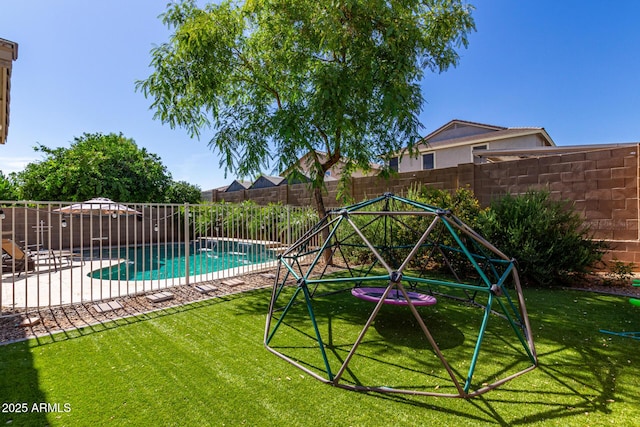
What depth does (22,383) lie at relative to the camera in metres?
2.78

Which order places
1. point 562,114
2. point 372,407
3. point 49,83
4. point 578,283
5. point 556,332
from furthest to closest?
point 562,114 → point 49,83 → point 578,283 → point 556,332 → point 372,407

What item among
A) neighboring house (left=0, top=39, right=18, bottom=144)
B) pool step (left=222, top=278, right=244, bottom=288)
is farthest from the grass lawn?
neighboring house (left=0, top=39, right=18, bottom=144)

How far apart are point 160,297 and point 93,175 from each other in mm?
13443

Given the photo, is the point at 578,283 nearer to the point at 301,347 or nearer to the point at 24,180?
the point at 301,347

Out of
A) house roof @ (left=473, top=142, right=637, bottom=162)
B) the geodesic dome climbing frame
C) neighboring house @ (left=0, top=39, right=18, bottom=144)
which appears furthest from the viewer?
house roof @ (left=473, top=142, right=637, bottom=162)

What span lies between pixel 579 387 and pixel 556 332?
1.51 m

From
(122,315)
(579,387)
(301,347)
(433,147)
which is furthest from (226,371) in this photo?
(433,147)

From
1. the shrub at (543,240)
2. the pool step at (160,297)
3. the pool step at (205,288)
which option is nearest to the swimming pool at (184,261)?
the pool step at (205,288)

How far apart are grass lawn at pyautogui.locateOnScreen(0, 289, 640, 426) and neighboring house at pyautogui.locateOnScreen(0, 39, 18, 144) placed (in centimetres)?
339

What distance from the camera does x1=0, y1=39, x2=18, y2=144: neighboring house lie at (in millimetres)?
3432

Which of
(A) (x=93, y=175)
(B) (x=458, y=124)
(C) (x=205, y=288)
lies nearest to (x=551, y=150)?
(C) (x=205, y=288)

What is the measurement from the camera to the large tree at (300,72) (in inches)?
248

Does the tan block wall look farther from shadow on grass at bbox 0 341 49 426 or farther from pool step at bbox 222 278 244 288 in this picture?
shadow on grass at bbox 0 341 49 426

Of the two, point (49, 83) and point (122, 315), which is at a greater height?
point (49, 83)
